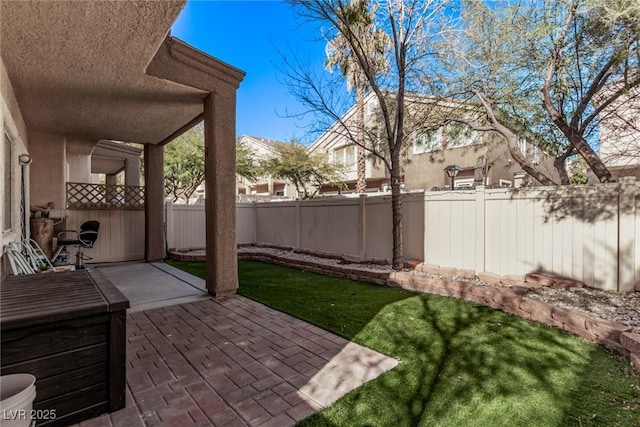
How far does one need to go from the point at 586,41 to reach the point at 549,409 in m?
5.62

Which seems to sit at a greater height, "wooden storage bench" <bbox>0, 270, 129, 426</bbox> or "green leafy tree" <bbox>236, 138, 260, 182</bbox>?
"green leafy tree" <bbox>236, 138, 260, 182</bbox>

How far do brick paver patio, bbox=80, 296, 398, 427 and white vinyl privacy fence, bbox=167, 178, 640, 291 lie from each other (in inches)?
133

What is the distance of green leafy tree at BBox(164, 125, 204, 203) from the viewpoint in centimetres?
1634

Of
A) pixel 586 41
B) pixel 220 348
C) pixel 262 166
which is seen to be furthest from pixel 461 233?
pixel 262 166

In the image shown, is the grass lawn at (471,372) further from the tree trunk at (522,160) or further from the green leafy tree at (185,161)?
the green leafy tree at (185,161)

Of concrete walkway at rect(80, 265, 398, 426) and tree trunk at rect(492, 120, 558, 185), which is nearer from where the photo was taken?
concrete walkway at rect(80, 265, 398, 426)

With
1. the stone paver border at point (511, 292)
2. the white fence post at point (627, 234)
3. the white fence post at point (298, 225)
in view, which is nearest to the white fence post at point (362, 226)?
the stone paver border at point (511, 292)

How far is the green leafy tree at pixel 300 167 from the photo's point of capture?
1510cm

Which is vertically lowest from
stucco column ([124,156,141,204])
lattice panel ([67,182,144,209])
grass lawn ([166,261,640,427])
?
grass lawn ([166,261,640,427])

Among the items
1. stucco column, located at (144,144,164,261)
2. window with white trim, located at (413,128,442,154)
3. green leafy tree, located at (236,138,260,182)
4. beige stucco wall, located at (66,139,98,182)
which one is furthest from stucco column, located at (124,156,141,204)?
window with white trim, located at (413,128,442,154)

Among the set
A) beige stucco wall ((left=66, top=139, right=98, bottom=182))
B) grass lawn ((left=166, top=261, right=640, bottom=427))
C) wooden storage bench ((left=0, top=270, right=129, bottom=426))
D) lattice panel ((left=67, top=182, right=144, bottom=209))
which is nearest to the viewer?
wooden storage bench ((left=0, top=270, right=129, bottom=426))

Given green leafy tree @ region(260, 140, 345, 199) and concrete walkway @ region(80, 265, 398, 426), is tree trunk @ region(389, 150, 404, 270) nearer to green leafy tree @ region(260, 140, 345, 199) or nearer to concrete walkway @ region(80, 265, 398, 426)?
concrete walkway @ region(80, 265, 398, 426)

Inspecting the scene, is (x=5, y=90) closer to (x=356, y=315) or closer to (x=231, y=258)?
(x=231, y=258)

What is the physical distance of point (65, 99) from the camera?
5.25m
